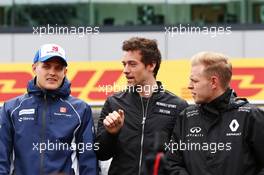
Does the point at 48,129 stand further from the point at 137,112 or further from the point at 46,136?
the point at 137,112

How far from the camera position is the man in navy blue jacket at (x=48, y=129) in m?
4.25

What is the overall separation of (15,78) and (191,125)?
7.54 meters

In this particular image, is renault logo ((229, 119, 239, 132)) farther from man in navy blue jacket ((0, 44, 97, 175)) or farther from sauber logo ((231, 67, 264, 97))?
sauber logo ((231, 67, 264, 97))

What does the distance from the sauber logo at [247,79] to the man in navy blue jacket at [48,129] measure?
6.06 meters

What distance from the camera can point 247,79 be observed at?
35.4ft

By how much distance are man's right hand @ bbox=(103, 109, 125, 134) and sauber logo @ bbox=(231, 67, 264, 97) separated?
6.12 metres

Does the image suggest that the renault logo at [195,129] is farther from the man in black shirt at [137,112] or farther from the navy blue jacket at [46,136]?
the navy blue jacket at [46,136]

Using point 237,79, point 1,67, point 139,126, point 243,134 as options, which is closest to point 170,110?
point 139,126

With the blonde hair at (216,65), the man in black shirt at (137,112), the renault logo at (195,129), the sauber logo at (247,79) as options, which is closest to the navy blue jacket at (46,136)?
the man in black shirt at (137,112)

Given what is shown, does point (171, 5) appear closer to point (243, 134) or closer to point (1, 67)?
point (1, 67)

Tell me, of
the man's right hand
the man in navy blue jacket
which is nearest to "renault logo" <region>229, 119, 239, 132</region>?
the man's right hand

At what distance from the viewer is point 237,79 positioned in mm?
11180

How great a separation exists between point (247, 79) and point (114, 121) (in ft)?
22.4

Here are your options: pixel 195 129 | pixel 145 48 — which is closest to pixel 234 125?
pixel 195 129
